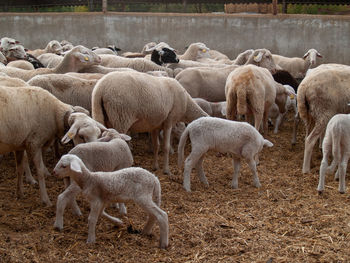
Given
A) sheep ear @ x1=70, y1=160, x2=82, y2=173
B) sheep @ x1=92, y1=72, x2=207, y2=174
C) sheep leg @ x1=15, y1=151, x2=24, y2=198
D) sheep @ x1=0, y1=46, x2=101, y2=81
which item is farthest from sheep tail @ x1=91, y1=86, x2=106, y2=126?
sheep @ x1=0, y1=46, x2=101, y2=81

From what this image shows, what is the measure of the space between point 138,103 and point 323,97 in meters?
2.72

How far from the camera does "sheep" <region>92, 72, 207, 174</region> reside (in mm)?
6730

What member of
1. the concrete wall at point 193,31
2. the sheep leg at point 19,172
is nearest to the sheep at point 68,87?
the sheep leg at point 19,172

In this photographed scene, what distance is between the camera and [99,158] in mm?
5340

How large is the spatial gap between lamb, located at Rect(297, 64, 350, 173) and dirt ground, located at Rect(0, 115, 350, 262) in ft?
2.11

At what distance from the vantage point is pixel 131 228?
513cm

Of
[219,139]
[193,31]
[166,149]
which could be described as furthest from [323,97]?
[193,31]

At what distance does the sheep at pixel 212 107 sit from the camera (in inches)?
356

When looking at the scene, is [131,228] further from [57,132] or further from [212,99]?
[212,99]

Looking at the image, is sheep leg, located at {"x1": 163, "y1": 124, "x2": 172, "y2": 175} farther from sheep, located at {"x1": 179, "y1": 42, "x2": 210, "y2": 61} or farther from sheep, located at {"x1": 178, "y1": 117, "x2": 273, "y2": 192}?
sheep, located at {"x1": 179, "y1": 42, "x2": 210, "y2": 61}

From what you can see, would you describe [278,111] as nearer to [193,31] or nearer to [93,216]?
[93,216]

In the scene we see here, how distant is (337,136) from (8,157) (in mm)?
5035

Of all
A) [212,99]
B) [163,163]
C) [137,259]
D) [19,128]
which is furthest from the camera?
[212,99]

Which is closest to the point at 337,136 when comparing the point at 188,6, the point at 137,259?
the point at 137,259
